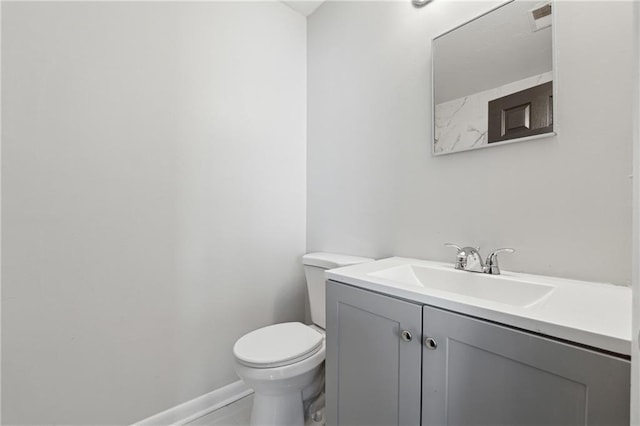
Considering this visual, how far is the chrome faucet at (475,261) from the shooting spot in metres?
1.00

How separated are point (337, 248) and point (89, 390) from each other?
128 centimetres

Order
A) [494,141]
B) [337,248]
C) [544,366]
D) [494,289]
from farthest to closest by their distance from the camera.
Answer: [337,248] < [494,141] < [494,289] < [544,366]

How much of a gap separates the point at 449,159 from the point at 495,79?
12.9 inches

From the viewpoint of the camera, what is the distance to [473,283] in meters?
1.00

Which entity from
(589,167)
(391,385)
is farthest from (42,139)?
(589,167)

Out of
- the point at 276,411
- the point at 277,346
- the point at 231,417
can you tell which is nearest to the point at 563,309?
the point at 277,346

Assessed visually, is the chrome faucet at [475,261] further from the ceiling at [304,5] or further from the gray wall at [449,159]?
the ceiling at [304,5]

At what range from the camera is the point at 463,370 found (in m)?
0.68

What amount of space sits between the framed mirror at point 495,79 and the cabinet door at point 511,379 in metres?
0.71

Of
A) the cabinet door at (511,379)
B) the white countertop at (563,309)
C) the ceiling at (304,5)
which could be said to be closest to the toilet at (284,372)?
the white countertop at (563,309)

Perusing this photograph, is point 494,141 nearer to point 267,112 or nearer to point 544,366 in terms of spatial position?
point 544,366

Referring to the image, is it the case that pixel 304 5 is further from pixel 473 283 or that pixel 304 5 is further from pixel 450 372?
pixel 450 372

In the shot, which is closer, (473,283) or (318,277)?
(473,283)

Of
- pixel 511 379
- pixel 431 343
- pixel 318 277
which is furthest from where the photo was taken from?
pixel 318 277
